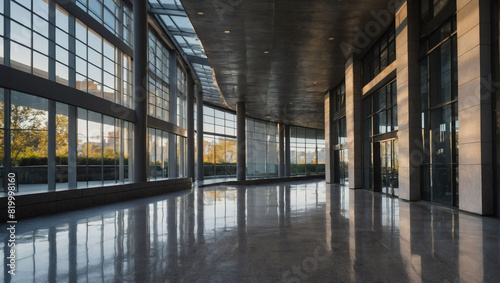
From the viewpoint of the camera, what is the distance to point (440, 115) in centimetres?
1348

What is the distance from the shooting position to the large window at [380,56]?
17984 mm

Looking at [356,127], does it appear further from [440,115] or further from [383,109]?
[440,115]

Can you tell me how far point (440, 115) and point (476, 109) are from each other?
2.92 metres

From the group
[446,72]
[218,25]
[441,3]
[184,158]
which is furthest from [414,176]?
[184,158]

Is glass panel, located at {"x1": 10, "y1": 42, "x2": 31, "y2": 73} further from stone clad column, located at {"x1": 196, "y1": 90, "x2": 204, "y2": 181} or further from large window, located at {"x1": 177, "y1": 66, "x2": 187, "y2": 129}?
stone clad column, located at {"x1": 196, "y1": 90, "x2": 204, "y2": 181}

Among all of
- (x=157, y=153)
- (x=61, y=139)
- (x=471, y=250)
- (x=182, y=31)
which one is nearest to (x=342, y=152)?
(x=157, y=153)

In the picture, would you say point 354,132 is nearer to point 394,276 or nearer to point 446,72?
point 446,72

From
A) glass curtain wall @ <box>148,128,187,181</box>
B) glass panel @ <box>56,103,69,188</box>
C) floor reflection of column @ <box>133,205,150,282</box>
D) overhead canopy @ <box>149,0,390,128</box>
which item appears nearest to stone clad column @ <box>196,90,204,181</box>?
glass curtain wall @ <box>148,128,187,181</box>

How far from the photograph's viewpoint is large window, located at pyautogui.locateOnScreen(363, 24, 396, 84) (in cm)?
1798

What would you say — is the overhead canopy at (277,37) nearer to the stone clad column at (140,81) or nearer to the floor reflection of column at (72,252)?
the stone clad column at (140,81)

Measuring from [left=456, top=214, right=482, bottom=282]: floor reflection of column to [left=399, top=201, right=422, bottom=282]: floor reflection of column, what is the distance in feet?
1.72

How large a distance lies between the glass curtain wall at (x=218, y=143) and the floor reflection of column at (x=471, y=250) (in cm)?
3425

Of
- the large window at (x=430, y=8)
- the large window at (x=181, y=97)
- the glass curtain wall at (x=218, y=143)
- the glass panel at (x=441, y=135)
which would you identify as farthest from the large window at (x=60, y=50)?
the glass curtain wall at (x=218, y=143)

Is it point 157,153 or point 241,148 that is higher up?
point 241,148
